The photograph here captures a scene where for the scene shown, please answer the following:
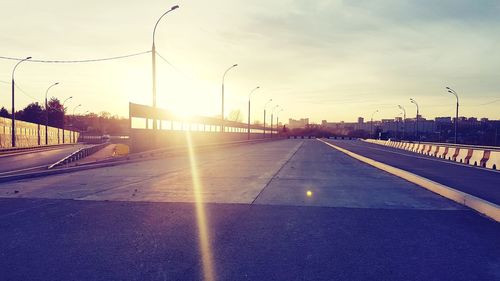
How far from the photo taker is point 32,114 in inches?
3644

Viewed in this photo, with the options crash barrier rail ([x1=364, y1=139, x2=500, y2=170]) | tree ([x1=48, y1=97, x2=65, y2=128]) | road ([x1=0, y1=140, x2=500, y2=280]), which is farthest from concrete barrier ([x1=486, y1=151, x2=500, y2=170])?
tree ([x1=48, y1=97, x2=65, y2=128])

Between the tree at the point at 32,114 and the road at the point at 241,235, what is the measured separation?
95.9m

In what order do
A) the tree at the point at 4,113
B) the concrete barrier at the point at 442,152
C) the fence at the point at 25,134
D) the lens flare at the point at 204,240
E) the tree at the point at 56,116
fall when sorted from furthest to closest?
the tree at the point at 56,116
the tree at the point at 4,113
the fence at the point at 25,134
the concrete barrier at the point at 442,152
the lens flare at the point at 204,240

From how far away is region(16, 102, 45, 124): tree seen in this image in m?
92.1

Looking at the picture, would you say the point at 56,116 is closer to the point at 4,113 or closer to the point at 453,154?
the point at 4,113

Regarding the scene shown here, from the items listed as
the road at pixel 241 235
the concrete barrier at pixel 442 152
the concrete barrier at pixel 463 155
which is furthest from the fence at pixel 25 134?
the concrete barrier at pixel 463 155

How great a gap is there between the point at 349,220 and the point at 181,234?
2988mm

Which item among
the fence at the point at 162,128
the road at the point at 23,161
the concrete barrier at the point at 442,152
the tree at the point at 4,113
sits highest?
Result: the tree at the point at 4,113

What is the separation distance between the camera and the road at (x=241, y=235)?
13.4 feet

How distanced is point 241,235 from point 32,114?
4069 inches

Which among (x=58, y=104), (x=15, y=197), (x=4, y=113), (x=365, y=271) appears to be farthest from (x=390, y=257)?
(x=58, y=104)

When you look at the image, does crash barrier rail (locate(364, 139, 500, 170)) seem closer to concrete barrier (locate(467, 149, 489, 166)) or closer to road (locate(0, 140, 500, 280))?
concrete barrier (locate(467, 149, 489, 166))

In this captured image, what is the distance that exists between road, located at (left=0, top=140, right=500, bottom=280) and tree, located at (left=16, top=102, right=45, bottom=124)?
9591cm

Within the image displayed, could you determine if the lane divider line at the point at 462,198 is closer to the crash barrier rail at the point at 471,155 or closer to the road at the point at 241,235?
the road at the point at 241,235
